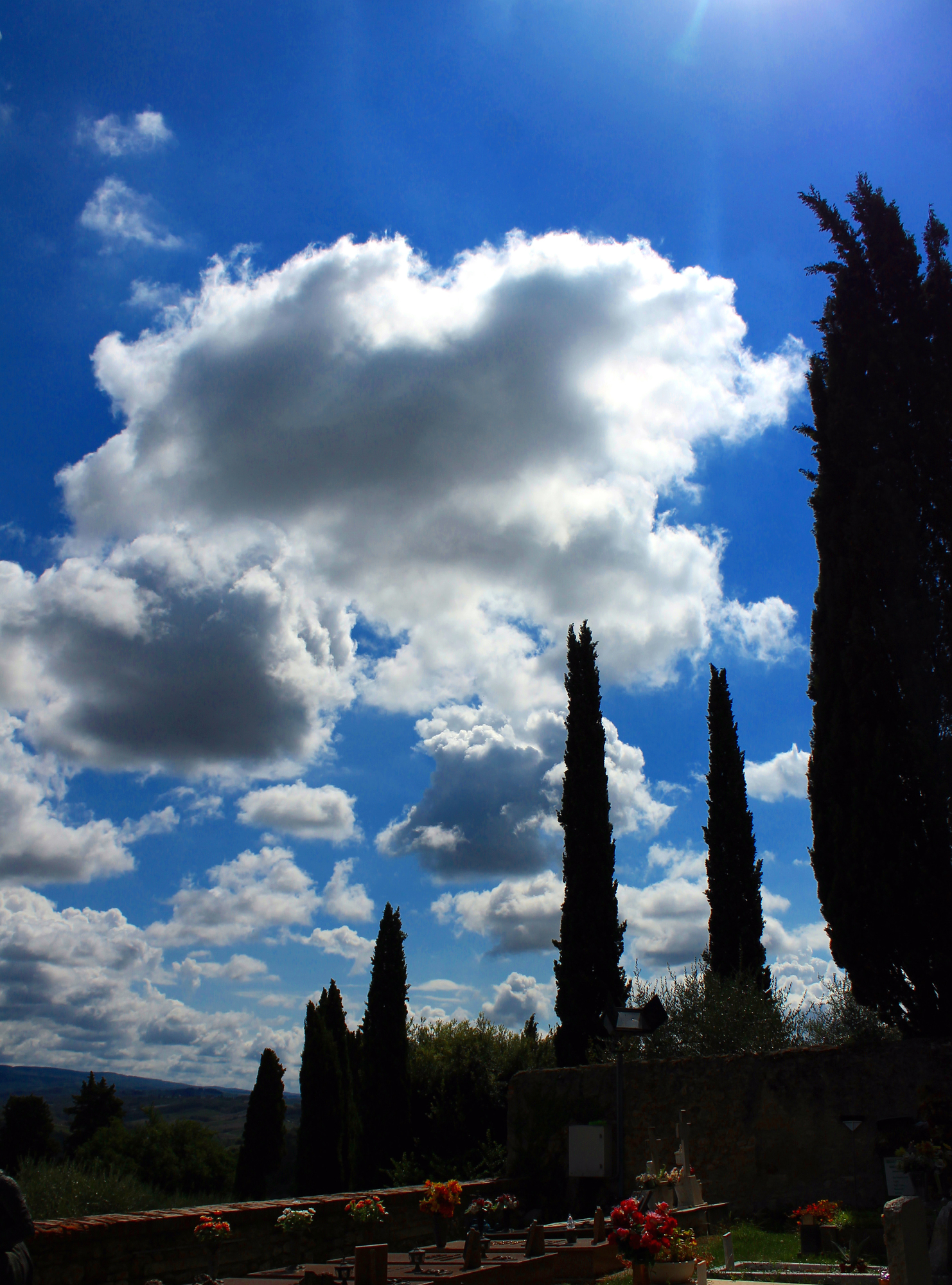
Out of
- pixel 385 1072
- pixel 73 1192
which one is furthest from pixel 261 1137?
pixel 73 1192

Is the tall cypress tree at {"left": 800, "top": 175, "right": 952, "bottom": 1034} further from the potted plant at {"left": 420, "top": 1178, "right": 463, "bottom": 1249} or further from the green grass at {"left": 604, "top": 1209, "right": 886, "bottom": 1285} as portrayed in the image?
the potted plant at {"left": 420, "top": 1178, "right": 463, "bottom": 1249}

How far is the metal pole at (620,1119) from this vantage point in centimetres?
1432

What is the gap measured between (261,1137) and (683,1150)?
30412 millimetres

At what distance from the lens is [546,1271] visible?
33.0ft

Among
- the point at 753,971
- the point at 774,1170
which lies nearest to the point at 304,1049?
the point at 753,971

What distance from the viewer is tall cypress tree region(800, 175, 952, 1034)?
1392 cm

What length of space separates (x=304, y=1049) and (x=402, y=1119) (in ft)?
34.1

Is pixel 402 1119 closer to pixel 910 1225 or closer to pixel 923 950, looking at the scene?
pixel 923 950

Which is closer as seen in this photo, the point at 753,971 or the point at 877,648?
the point at 877,648

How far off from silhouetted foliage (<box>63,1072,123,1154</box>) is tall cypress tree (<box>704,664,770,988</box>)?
4322 cm

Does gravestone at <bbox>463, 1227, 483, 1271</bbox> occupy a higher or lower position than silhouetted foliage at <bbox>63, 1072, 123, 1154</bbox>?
higher

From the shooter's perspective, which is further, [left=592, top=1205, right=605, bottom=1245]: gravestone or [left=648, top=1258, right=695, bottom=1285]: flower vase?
[left=592, top=1205, right=605, bottom=1245]: gravestone

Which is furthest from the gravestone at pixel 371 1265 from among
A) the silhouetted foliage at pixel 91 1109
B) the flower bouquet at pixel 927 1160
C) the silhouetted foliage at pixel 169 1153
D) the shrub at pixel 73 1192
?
the silhouetted foliage at pixel 91 1109

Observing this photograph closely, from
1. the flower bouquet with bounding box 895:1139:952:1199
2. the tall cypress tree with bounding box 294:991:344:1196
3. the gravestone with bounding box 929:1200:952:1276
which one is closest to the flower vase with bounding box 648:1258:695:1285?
the gravestone with bounding box 929:1200:952:1276
